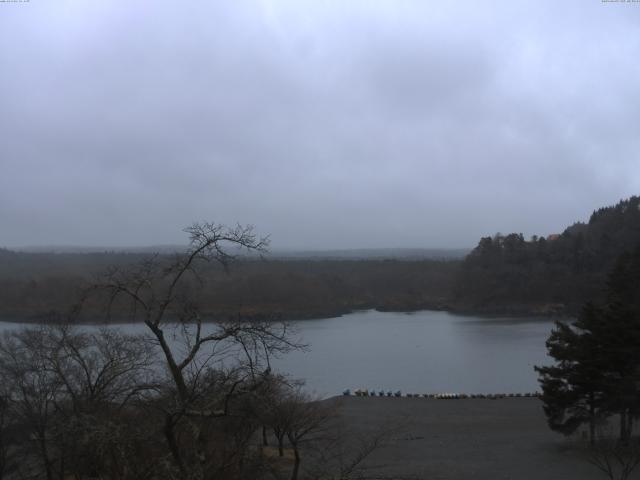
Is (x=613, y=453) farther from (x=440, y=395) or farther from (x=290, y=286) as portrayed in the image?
(x=290, y=286)

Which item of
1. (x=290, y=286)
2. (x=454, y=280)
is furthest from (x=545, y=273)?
(x=290, y=286)

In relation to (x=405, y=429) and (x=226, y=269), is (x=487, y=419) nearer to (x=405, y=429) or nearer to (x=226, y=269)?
(x=405, y=429)

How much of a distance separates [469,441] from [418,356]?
44.7ft

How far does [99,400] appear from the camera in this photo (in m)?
5.73

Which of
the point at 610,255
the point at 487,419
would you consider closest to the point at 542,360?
the point at 487,419

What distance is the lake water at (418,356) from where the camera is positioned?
2079 centimetres

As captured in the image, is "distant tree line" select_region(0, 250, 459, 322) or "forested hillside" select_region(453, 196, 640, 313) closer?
"distant tree line" select_region(0, 250, 459, 322)

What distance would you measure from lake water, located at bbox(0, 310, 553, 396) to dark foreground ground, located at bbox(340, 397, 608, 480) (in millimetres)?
2307

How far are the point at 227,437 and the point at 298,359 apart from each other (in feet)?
67.1

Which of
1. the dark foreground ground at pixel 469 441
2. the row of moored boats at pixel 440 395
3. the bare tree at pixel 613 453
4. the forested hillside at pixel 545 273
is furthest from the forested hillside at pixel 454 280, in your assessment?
the bare tree at pixel 613 453

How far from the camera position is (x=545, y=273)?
4759 cm

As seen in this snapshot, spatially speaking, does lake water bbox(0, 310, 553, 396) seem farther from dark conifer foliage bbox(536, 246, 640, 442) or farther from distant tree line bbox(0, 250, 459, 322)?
dark conifer foliage bbox(536, 246, 640, 442)

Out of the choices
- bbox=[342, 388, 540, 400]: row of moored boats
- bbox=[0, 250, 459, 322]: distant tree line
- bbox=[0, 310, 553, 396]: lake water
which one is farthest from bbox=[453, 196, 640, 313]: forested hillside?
bbox=[342, 388, 540, 400]: row of moored boats

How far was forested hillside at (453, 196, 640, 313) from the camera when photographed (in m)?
45.1
